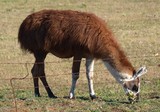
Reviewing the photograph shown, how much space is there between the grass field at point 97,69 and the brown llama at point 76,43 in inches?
18.4

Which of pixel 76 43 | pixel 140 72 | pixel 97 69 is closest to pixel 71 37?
pixel 76 43

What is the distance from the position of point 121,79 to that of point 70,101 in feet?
3.95

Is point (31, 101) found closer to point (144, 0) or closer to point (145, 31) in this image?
point (145, 31)

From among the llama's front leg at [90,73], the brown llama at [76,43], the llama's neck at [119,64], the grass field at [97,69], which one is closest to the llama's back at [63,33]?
the brown llama at [76,43]

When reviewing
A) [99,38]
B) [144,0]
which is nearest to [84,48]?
[99,38]

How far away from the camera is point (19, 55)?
628 inches

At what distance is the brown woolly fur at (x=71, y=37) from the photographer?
32.5 ft

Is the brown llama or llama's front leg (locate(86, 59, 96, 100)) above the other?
the brown llama

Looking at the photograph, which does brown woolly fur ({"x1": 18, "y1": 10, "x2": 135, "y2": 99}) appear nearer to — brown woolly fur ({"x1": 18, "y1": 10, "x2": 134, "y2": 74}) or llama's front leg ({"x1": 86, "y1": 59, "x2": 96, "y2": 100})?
brown woolly fur ({"x1": 18, "y1": 10, "x2": 134, "y2": 74})

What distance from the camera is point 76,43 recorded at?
9984 millimetres

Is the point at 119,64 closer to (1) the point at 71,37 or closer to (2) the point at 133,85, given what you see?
(2) the point at 133,85

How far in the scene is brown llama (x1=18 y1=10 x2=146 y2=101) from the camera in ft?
32.4

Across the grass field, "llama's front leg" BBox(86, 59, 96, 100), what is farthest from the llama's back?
the grass field

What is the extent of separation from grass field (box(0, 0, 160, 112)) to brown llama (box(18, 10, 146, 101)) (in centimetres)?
47
